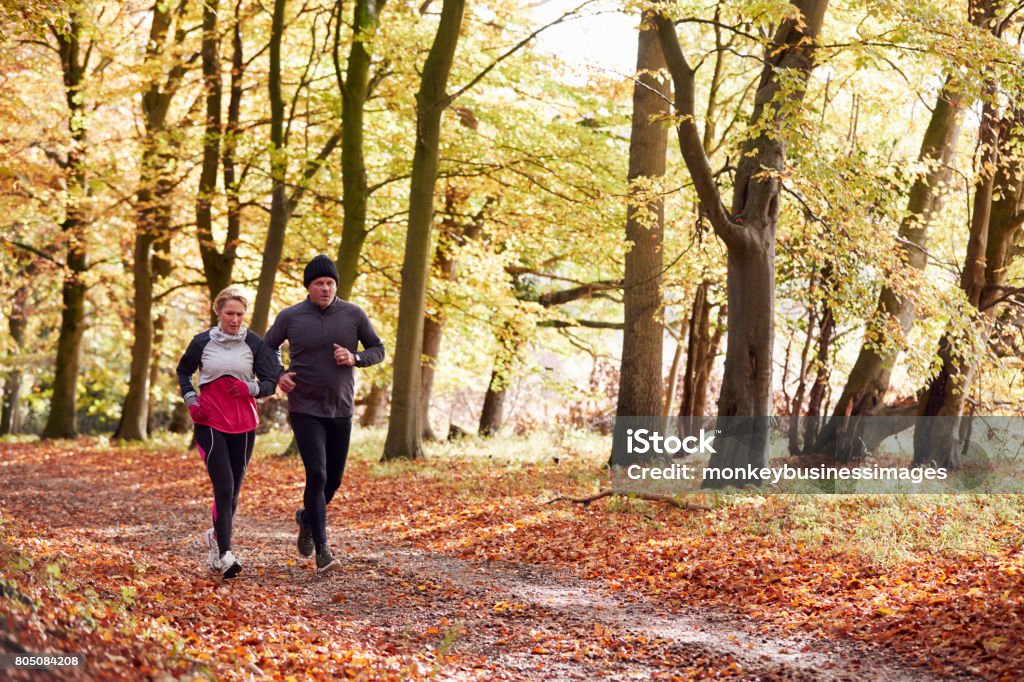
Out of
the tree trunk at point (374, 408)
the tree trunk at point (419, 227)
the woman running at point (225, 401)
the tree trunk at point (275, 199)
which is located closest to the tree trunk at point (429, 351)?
the tree trunk at point (275, 199)

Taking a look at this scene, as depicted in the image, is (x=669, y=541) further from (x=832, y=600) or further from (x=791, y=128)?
(x=791, y=128)

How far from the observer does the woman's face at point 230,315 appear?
7.44 metres

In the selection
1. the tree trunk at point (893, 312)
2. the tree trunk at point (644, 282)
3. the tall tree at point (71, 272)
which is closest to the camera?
the tree trunk at point (893, 312)

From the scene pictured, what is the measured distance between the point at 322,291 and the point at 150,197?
16.0 meters

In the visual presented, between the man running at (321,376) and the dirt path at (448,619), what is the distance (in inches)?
29.7

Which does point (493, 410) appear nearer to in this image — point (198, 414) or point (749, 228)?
point (749, 228)

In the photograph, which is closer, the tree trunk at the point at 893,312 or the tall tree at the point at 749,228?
the tall tree at the point at 749,228

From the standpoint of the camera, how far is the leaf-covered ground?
5.35m

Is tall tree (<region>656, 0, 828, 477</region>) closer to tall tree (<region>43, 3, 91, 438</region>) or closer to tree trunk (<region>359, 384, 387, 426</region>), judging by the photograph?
tall tree (<region>43, 3, 91, 438</region>)

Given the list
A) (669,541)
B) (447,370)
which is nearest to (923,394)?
(669,541)

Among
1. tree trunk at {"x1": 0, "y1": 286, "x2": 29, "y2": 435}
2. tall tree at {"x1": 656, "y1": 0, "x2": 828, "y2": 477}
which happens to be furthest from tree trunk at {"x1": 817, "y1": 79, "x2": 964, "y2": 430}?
tree trunk at {"x1": 0, "y1": 286, "x2": 29, "y2": 435}

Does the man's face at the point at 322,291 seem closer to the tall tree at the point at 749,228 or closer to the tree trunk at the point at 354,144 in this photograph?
the tall tree at the point at 749,228

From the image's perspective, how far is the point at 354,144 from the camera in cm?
1684

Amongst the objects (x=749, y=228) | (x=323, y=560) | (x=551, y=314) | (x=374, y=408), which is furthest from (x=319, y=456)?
(x=374, y=408)
